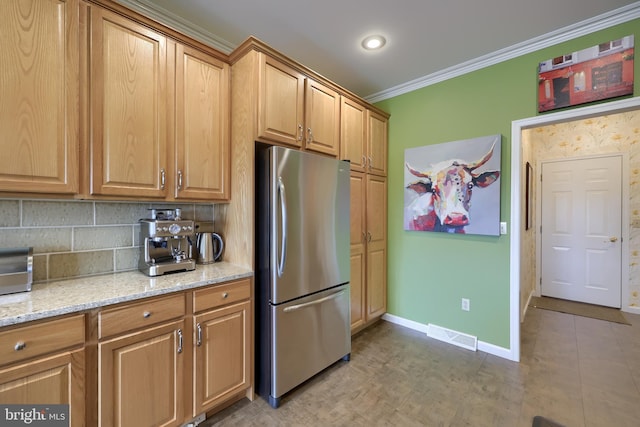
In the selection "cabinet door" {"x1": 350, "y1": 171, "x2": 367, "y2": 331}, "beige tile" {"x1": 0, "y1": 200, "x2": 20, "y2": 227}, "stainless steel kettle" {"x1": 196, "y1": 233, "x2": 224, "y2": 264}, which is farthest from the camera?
"cabinet door" {"x1": 350, "y1": 171, "x2": 367, "y2": 331}

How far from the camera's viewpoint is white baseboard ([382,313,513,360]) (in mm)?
2341

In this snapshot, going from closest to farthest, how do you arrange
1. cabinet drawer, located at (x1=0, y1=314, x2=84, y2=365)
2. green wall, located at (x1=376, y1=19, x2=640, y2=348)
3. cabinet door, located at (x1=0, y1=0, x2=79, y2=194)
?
cabinet drawer, located at (x1=0, y1=314, x2=84, y2=365) → cabinet door, located at (x1=0, y1=0, x2=79, y2=194) → green wall, located at (x1=376, y1=19, x2=640, y2=348)

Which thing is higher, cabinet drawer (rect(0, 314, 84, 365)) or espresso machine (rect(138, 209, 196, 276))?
espresso machine (rect(138, 209, 196, 276))

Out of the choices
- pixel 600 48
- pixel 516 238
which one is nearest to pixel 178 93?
pixel 516 238

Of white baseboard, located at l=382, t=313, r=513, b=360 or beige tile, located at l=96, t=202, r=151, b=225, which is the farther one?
white baseboard, located at l=382, t=313, r=513, b=360

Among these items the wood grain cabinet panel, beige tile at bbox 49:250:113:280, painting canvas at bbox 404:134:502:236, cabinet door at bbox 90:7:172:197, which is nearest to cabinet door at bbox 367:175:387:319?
the wood grain cabinet panel

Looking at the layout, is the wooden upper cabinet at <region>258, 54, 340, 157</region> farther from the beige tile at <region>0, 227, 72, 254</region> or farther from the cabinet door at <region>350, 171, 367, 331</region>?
the beige tile at <region>0, 227, 72, 254</region>

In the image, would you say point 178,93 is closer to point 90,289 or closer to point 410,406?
point 90,289

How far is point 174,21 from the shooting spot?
1931 millimetres

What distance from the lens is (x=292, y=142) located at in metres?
2.04

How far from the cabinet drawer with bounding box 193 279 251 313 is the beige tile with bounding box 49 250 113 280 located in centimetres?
72

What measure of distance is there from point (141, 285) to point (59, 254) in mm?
601

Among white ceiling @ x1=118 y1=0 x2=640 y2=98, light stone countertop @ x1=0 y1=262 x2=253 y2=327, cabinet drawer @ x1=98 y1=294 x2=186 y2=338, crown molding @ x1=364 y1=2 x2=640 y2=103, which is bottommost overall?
cabinet drawer @ x1=98 y1=294 x2=186 y2=338

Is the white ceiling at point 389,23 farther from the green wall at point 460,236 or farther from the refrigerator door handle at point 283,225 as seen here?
the refrigerator door handle at point 283,225
